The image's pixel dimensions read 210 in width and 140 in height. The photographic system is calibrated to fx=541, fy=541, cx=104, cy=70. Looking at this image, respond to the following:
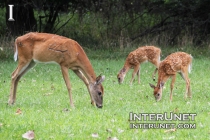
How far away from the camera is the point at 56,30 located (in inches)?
986

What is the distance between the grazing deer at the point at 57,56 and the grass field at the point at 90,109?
42 cm

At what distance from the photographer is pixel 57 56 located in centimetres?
1032

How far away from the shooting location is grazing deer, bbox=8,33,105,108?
10.2 metres

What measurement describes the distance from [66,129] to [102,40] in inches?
664

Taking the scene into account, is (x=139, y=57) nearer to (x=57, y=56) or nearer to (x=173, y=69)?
(x=173, y=69)

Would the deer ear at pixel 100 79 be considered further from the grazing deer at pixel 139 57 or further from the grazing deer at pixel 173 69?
the grazing deer at pixel 139 57

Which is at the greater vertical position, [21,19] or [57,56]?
[57,56]

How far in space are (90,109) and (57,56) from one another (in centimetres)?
145

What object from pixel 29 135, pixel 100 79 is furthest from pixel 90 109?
pixel 29 135

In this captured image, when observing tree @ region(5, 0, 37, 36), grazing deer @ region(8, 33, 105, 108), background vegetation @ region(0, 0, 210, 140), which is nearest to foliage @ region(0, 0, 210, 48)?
background vegetation @ region(0, 0, 210, 140)

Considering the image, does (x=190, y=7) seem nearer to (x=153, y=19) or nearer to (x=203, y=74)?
(x=153, y=19)

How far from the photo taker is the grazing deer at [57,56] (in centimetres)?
1025

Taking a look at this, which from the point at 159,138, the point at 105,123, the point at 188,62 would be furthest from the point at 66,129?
the point at 188,62

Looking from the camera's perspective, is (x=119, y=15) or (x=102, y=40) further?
(x=119, y=15)
